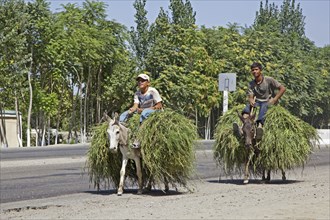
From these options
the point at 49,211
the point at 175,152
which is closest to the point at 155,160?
the point at 175,152

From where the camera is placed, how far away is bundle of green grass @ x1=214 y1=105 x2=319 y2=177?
16.7 meters

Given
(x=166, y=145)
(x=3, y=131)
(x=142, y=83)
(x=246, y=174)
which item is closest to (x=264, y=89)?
(x=246, y=174)

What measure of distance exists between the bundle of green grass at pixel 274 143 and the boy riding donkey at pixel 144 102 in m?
2.86

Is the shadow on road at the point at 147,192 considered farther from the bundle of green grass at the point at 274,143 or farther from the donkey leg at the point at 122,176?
the bundle of green grass at the point at 274,143

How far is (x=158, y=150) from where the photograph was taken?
47.0 feet

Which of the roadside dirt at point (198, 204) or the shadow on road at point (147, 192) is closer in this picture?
the roadside dirt at point (198, 204)

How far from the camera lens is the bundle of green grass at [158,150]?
14328mm

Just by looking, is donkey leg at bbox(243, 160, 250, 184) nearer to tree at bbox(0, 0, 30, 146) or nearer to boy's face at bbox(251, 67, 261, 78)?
boy's face at bbox(251, 67, 261, 78)

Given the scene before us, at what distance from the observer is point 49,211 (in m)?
12.4

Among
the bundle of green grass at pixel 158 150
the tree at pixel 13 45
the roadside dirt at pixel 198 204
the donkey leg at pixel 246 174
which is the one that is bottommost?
the roadside dirt at pixel 198 204

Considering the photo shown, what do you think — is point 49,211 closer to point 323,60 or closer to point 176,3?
point 176,3

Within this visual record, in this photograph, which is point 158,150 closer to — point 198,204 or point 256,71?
point 198,204

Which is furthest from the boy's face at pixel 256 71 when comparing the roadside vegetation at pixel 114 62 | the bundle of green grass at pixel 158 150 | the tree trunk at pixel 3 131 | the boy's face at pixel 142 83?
the tree trunk at pixel 3 131

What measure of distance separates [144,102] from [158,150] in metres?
1.05
